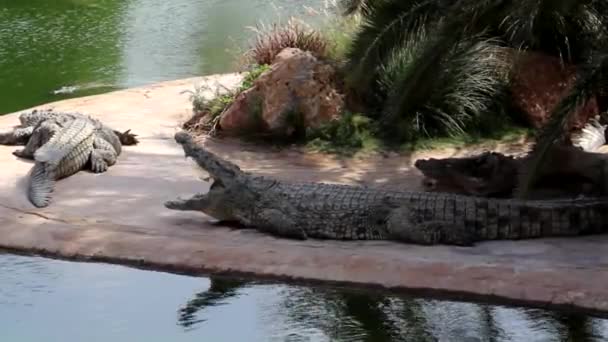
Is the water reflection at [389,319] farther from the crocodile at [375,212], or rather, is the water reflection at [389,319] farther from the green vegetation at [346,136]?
the green vegetation at [346,136]

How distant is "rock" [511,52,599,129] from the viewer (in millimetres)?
9867

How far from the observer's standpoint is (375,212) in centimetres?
641

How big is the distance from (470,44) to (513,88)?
2.60m

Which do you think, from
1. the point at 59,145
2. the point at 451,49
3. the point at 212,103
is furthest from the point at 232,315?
the point at 212,103

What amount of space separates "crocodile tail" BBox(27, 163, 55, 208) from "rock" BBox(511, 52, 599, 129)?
14.1 ft

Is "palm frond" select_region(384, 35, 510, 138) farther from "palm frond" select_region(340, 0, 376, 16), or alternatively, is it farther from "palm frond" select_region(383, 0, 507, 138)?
"palm frond" select_region(340, 0, 376, 16)

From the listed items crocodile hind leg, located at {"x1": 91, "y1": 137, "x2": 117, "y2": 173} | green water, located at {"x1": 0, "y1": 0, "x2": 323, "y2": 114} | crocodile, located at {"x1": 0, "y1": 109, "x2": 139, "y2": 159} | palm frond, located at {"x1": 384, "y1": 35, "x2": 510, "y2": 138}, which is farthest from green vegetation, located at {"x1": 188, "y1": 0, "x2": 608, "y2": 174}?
green water, located at {"x1": 0, "y1": 0, "x2": 323, "y2": 114}

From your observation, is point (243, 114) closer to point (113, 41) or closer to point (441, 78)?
point (441, 78)

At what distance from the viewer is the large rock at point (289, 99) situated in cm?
954

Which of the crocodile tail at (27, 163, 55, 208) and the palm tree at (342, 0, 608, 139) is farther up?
the palm tree at (342, 0, 608, 139)

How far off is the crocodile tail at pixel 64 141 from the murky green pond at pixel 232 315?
211cm

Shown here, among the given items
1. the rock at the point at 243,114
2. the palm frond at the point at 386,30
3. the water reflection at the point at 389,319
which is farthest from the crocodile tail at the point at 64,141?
the water reflection at the point at 389,319

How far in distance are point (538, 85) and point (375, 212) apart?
13.2 feet

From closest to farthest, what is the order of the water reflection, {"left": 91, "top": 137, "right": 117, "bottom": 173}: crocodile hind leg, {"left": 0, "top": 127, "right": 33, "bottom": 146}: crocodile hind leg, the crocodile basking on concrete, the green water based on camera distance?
the water reflection → the crocodile basking on concrete → {"left": 91, "top": 137, "right": 117, "bottom": 173}: crocodile hind leg → {"left": 0, "top": 127, "right": 33, "bottom": 146}: crocodile hind leg → the green water
